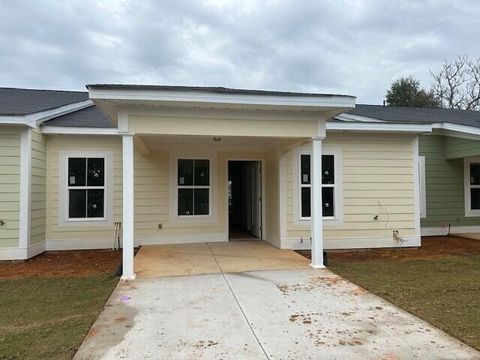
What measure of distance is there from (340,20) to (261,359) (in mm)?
12415

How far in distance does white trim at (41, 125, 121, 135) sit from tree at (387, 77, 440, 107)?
2615 cm

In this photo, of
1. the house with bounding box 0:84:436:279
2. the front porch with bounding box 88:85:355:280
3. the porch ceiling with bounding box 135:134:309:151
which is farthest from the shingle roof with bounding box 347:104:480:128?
the front porch with bounding box 88:85:355:280

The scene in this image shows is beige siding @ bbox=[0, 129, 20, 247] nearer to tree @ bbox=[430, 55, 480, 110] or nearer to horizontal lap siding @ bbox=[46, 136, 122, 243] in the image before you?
horizontal lap siding @ bbox=[46, 136, 122, 243]

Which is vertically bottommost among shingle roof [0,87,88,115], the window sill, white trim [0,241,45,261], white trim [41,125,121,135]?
white trim [0,241,45,261]

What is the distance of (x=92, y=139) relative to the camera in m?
8.66

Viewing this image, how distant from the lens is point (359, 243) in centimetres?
→ 873

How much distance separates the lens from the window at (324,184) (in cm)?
852

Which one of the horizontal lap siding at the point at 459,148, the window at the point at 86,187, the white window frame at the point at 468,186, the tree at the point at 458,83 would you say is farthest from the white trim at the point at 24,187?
the tree at the point at 458,83

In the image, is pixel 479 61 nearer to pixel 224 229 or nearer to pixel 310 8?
pixel 310 8

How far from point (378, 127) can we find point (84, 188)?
22.0ft

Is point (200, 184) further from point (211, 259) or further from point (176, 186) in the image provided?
point (211, 259)

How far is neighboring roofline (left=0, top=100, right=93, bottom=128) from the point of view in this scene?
7074 mm

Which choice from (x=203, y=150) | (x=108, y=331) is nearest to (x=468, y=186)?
(x=203, y=150)

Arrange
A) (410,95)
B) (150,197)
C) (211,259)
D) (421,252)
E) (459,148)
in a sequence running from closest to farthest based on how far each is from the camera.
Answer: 1. (211,259)
2. (421,252)
3. (150,197)
4. (459,148)
5. (410,95)
